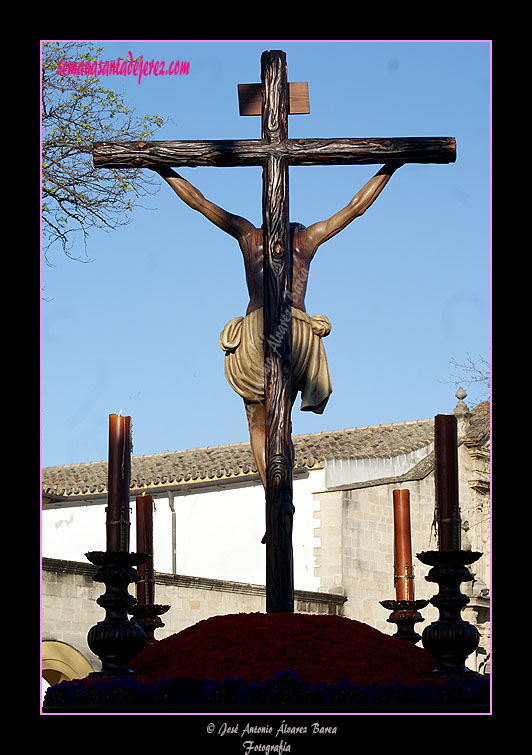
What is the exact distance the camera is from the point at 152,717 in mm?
4801

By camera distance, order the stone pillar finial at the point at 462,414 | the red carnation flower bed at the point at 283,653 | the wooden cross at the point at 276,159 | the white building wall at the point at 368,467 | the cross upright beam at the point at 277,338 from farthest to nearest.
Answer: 1. the stone pillar finial at the point at 462,414
2. the white building wall at the point at 368,467
3. the wooden cross at the point at 276,159
4. the cross upright beam at the point at 277,338
5. the red carnation flower bed at the point at 283,653

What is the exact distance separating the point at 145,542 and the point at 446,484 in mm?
2152

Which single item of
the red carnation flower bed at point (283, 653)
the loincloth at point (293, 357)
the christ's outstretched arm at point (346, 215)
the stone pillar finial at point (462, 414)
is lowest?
the red carnation flower bed at point (283, 653)

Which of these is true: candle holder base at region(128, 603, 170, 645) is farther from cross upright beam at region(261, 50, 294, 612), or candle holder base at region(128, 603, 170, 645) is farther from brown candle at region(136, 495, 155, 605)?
cross upright beam at region(261, 50, 294, 612)

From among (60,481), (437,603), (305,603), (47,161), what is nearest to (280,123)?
(437,603)

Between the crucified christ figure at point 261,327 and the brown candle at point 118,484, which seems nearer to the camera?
the brown candle at point 118,484

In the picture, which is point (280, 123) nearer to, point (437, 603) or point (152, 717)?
point (437, 603)

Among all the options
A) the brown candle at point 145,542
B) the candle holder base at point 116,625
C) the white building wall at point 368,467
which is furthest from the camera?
the white building wall at point 368,467

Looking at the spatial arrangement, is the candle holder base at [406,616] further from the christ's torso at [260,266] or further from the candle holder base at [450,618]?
the christ's torso at [260,266]

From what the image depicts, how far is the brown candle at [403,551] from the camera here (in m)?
7.01

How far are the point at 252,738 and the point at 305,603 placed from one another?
1662cm

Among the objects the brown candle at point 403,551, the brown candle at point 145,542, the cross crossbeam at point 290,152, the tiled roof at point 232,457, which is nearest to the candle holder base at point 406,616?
the brown candle at point 403,551

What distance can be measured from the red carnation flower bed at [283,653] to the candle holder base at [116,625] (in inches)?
5.1

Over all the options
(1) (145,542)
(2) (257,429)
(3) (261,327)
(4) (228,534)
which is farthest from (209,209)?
(4) (228,534)
